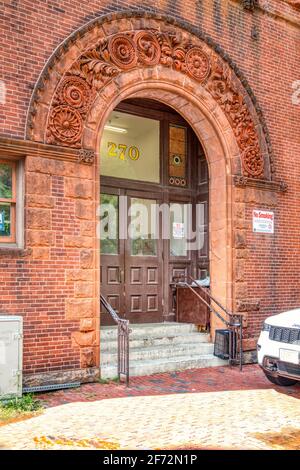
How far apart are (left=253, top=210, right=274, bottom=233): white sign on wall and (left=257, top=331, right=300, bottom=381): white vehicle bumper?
3035mm

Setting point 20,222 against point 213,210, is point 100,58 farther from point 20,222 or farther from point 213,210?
point 213,210

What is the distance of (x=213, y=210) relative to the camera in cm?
975

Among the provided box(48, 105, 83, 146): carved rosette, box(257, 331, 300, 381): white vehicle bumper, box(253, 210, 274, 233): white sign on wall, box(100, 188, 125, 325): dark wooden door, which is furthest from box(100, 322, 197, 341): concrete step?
box(48, 105, 83, 146): carved rosette

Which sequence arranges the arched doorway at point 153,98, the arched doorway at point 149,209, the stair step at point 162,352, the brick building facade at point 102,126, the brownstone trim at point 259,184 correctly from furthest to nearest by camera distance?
the arched doorway at point 149,209
the brownstone trim at point 259,184
the stair step at point 162,352
the arched doorway at point 153,98
the brick building facade at point 102,126

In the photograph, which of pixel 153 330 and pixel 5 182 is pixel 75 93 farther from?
pixel 153 330

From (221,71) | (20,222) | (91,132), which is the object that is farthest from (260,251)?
(20,222)

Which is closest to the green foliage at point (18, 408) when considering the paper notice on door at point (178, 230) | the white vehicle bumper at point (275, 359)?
the white vehicle bumper at point (275, 359)

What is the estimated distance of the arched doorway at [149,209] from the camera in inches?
384

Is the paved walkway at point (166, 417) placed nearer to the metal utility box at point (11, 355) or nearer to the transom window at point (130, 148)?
the metal utility box at point (11, 355)

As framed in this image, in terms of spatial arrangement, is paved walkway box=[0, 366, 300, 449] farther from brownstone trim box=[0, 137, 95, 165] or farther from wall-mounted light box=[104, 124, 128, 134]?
wall-mounted light box=[104, 124, 128, 134]

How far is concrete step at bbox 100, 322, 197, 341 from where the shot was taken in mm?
8767

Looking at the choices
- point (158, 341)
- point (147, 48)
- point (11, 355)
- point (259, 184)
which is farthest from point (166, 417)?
point (147, 48)

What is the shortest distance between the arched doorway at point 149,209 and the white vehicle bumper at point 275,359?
338 cm

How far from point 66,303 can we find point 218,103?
4718 mm
